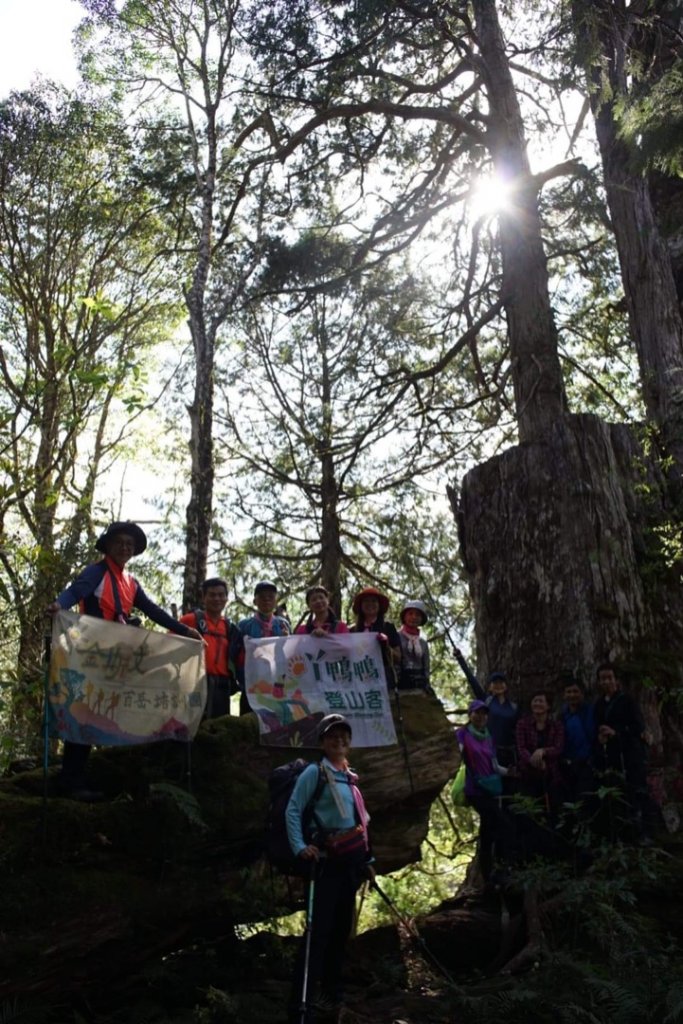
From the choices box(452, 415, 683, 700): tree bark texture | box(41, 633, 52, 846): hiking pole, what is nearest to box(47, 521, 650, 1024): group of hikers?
box(41, 633, 52, 846): hiking pole

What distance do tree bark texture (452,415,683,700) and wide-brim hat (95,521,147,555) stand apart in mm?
4299

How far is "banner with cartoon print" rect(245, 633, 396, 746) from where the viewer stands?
7.47 meters

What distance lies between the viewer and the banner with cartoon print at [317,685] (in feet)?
24.5

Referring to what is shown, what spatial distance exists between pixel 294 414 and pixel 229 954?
11.3 metres

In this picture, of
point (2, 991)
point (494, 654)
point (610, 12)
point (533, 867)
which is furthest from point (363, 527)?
point (2, 991)

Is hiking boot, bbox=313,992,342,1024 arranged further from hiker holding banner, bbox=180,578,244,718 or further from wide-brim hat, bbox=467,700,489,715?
wide-brim hat, bbox=467,700,489,715

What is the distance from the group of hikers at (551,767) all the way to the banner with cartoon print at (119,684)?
2.56m

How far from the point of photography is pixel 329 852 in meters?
5.68

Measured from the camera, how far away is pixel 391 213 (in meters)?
14.6

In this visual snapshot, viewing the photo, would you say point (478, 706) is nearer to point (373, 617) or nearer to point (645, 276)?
point (373, 617)

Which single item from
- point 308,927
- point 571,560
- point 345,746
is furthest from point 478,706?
point 308,927

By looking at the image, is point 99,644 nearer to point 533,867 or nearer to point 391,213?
point 533,867

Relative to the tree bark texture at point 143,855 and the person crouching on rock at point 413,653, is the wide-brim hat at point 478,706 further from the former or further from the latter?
the tree bark texture at point 143,855

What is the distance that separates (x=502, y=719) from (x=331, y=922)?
321 cm
